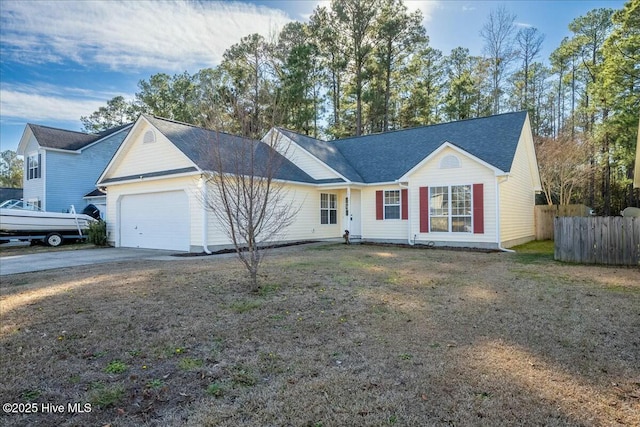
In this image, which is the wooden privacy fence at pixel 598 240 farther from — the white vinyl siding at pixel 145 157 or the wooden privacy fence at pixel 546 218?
the white vinyl siding at pixel 145 157

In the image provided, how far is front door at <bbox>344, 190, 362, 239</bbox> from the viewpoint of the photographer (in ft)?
55.2

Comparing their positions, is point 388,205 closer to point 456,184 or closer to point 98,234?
point 456,184

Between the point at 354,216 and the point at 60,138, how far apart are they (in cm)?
1885

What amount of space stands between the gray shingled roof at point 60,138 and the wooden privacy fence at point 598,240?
25.4m

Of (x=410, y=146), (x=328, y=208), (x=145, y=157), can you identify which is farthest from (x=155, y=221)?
(x=410, y=146)

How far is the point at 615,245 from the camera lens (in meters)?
9.95

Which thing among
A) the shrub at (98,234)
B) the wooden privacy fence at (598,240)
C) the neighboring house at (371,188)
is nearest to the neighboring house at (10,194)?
the shrub at (98,234)

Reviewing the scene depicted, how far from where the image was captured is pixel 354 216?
17.1 meters

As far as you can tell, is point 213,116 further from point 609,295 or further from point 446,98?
point 446,98

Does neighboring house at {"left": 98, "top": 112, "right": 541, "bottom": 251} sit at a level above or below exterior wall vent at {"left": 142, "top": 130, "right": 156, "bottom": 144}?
below

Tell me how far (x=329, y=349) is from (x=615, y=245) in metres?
9.86

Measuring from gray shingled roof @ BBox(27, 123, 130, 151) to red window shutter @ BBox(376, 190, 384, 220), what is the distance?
18.9 meters

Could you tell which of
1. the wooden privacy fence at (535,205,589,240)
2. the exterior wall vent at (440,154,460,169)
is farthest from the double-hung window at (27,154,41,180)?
the wooden privacy fence at (535,205,589,240)

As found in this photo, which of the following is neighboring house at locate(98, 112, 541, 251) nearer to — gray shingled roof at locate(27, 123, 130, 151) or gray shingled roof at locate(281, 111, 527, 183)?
gray shingled roof at locate(281, 111, 527, 183)
